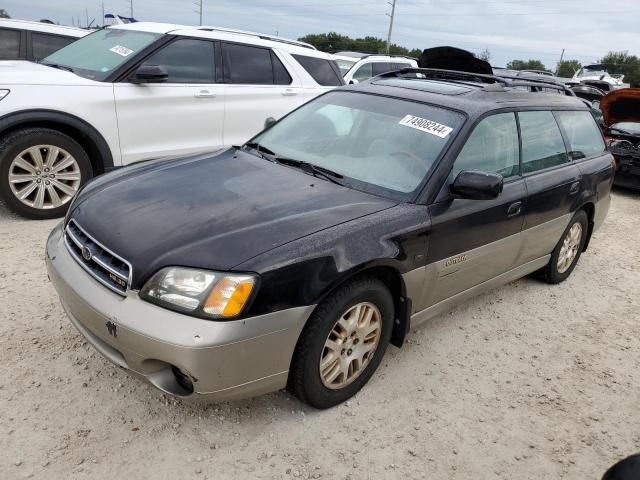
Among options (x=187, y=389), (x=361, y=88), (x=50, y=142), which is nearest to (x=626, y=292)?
(x=361, y=88)

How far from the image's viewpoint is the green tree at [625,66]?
159 ft

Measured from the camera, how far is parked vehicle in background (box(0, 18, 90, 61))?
280 inches

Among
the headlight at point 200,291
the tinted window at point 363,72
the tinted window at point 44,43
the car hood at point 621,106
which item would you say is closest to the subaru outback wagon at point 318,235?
the headlight at point 200,291

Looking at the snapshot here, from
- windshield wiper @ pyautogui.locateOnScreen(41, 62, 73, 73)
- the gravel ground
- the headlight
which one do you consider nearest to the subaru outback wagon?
the headlight

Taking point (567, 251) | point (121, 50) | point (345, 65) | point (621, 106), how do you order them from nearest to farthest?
point (567, 251), point (121, 50), point (621, 106), point (345, 65)

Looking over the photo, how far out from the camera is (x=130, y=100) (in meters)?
4.98

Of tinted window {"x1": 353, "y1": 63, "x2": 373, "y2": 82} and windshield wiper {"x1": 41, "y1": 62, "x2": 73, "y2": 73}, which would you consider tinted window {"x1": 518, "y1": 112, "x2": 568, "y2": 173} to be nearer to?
windshield wiper {"x1": 41, "y1": 62, "x2": 73, "y2": 73}

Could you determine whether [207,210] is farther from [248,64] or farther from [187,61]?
[248,64]

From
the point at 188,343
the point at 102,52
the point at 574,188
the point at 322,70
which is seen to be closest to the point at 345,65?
the point at 322,70

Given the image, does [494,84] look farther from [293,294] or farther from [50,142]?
[50,142]

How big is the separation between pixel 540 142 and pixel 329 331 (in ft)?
7.90

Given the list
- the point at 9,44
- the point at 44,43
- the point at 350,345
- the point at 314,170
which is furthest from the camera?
the point at 44,43

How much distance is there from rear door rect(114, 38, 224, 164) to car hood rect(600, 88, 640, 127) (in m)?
7.24

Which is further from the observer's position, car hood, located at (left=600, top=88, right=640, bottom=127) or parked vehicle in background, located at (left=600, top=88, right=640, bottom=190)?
car hood, located at (left=600, top=88, right=640, bottom=127)
